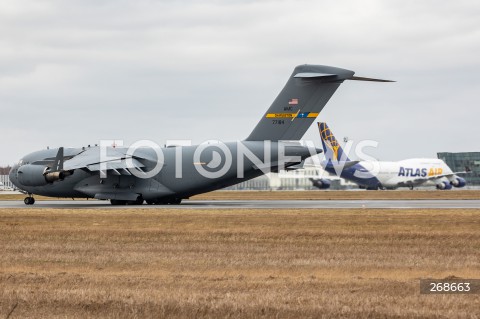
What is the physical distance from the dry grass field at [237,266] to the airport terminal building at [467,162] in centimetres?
11915

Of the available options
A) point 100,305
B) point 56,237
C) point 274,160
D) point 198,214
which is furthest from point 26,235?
point 274,160

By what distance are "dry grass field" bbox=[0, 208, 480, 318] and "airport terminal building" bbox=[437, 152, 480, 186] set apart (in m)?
119

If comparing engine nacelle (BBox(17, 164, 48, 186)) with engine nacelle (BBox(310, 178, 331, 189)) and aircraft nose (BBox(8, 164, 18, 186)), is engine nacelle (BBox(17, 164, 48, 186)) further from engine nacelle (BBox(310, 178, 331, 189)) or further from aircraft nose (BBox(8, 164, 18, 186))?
engine nacelle (BBox(310, 178, 331, 189))

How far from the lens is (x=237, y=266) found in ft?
56.1

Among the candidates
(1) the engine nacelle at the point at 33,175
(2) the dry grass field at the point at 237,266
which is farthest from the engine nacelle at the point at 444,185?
(2) the dry grass field at the point at 237,266

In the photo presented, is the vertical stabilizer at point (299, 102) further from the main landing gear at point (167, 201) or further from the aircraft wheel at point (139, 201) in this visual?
the aircraft wheel at point (139, 201)

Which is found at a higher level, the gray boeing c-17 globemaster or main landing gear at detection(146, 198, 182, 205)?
the gray boeing c-17 globemaster

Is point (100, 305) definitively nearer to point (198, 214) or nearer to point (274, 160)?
point (198, 214)

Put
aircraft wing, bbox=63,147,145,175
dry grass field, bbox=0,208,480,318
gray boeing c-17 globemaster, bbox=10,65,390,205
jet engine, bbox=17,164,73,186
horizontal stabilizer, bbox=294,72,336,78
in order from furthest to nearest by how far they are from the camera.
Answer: aircraft wing, bbox=63,147,145,175 < jet engine, bbox=17,164,73,186 < gray boeing c-17 globemaster, bbox=10,65,390,205 < horizontal stabilizer, bbox=294,72,336,78 < dry grass field, bbox=0,208,480,318

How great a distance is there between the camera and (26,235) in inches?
986

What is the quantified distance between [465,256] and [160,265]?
24.3ft

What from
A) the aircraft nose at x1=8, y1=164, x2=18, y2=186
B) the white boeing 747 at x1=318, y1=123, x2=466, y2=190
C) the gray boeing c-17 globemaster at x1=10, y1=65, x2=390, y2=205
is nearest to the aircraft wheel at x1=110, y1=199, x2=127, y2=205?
the gray boeing c-17 globemaster at x1=10, y1=65, x2=390, y2=205

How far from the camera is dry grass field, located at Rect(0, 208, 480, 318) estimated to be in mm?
11875

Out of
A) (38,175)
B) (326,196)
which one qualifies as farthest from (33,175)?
(326,196)
